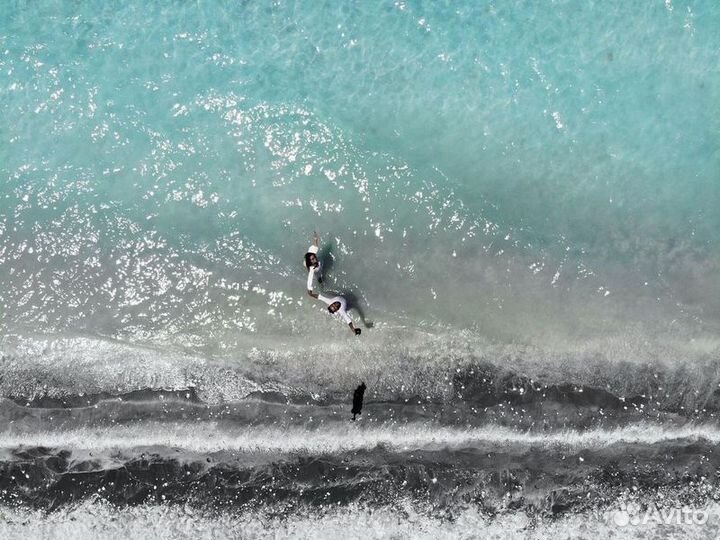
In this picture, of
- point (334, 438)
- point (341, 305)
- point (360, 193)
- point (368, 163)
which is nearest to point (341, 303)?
point (341, 305)

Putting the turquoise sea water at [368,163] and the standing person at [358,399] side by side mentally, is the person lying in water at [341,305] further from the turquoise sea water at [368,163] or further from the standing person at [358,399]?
the standing person at [358,399]

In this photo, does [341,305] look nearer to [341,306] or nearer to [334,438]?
[341,306]

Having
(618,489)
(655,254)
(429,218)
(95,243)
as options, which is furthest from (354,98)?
(618,489)

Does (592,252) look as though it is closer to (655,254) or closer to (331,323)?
(655,254)

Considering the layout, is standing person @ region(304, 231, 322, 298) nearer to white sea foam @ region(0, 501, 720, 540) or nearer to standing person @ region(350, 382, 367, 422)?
standing person @ region(350, 382, 367, 422)

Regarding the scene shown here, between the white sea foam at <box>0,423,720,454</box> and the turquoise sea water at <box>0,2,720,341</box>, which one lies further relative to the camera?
the turquoise sea water at <box>0,2,720,341</box>

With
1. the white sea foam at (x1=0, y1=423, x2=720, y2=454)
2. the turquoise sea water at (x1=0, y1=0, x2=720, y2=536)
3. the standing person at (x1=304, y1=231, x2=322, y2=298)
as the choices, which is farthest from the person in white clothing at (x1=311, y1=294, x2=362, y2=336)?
the white sea foam at (x1=0, y1=423, x2=720, y2=454)

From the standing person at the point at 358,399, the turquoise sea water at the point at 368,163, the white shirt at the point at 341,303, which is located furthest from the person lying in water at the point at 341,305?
the standing person at the point at 358,399
